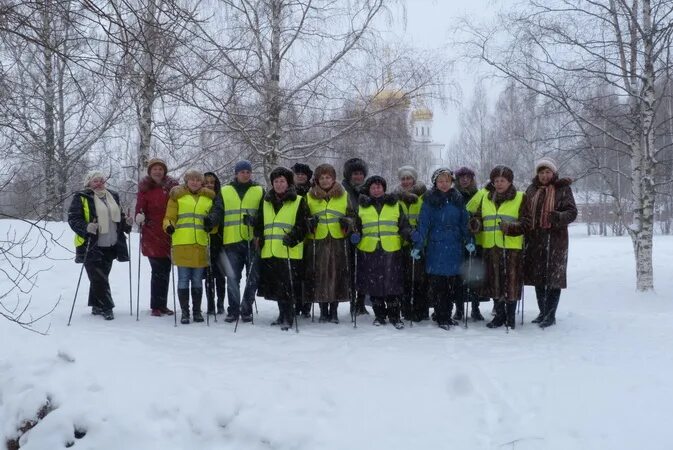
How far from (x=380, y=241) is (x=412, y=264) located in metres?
0.59

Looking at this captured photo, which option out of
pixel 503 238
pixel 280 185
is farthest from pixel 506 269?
pixel 280 185

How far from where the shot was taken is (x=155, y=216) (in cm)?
682

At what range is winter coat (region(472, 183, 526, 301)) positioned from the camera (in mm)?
6273

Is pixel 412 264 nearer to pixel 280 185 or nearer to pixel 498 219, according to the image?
pixel 498 219

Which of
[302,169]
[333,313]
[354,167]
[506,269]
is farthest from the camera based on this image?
[302,169]

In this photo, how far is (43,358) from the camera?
4.91 m

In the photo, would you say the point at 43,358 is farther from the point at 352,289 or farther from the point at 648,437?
the point at 648,437

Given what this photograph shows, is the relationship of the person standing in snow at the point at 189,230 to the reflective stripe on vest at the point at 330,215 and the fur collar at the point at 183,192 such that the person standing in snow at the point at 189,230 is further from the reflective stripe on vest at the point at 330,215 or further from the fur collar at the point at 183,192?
the reflective stripe on vest at the point at 330,215

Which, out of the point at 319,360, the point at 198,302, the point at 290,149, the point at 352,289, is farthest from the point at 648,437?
the point at 290,149

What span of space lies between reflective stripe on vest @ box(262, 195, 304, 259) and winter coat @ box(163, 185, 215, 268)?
2.47 ft

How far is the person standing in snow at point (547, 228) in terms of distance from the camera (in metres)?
6.29

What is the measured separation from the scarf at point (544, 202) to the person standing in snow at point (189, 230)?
374cm

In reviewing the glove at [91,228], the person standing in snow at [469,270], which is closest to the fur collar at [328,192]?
the person standing in snow at [469,270]

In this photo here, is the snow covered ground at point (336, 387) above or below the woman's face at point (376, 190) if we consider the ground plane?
below
